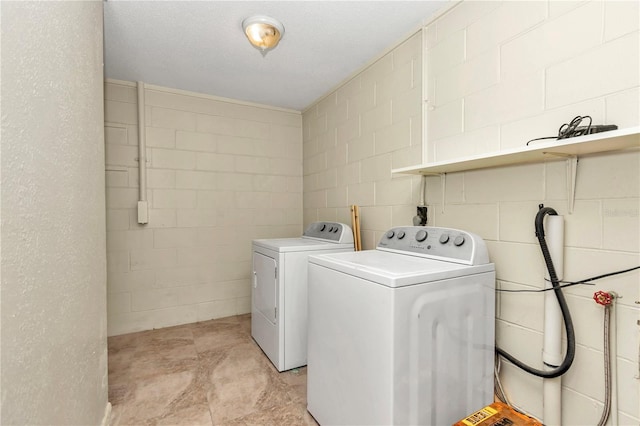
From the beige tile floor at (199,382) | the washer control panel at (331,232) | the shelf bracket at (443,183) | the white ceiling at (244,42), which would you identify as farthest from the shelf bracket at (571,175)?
the beige tile floor at (199,382)

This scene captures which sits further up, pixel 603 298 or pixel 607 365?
pixel 603 298

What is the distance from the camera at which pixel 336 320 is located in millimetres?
1365

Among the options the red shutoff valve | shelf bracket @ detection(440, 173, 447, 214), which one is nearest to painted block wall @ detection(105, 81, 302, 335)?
shelf bracket @ detection(440, 173, 447, 214)

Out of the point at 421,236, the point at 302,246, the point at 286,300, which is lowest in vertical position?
the point at 286,300

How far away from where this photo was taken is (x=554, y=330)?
1.25 meters

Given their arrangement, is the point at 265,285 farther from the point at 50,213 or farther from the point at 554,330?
the point at 554,330

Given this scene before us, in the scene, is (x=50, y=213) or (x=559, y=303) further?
(x=559, y=303)

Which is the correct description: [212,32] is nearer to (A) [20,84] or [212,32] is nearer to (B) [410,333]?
(A) [20,84]

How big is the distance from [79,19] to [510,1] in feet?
6.17

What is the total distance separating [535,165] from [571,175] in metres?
0.15

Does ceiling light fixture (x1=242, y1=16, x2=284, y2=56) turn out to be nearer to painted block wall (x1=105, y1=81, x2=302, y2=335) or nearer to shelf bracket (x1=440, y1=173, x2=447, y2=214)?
painted block wall (x1=105, y1=81, x2=302, y2=335)

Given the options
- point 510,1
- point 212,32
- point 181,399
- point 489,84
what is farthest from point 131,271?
point 510,1

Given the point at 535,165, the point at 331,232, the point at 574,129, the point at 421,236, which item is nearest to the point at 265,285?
the point at 331,232

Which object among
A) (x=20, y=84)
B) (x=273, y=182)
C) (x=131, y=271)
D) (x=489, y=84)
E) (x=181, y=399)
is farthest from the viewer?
(x=273, y=182)
